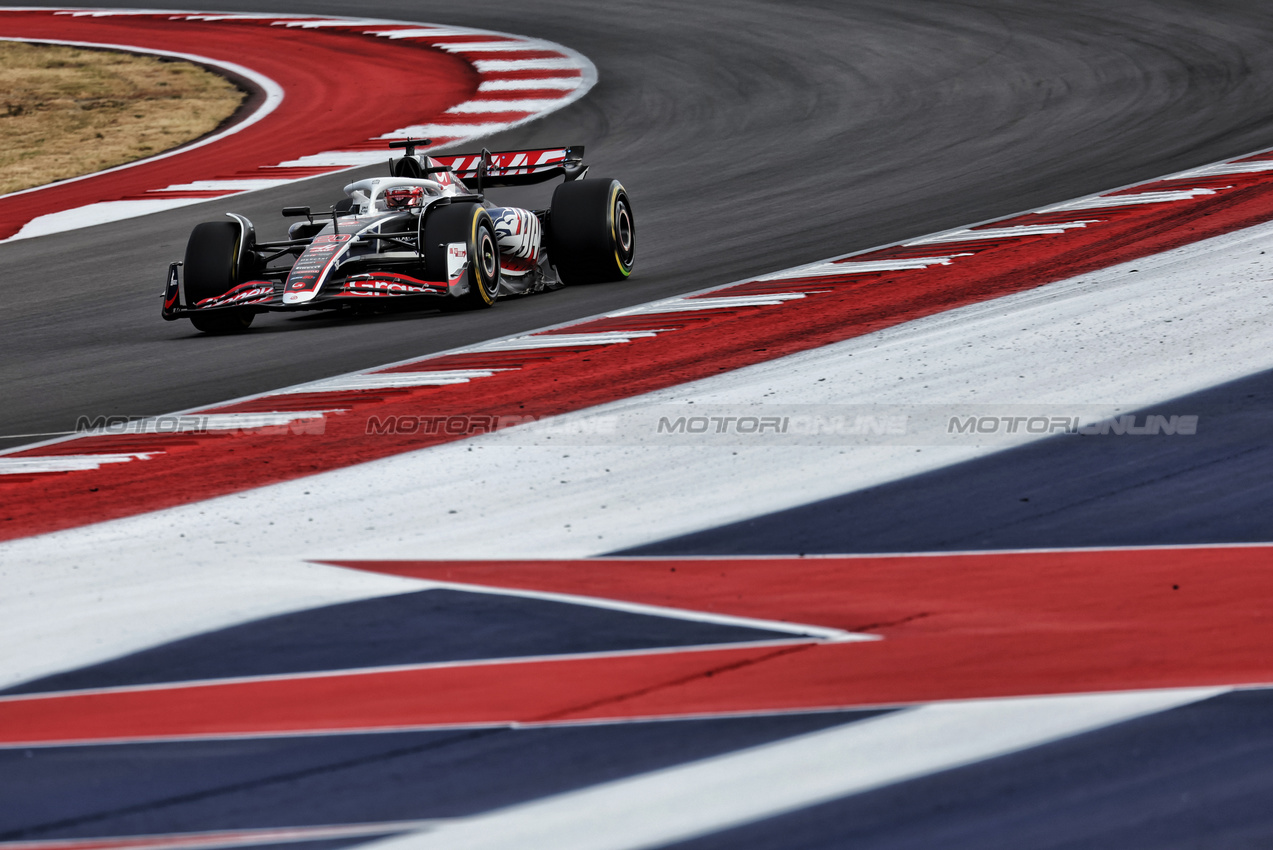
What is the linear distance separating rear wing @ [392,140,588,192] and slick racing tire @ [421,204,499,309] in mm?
981

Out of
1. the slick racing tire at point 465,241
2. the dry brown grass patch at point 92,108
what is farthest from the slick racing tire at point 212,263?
the dry brown grass patch at point 92,108

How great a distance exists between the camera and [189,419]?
7.05 metres

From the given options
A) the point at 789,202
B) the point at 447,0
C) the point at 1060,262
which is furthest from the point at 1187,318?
the point at 447,0

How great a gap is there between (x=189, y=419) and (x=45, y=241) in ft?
23.8

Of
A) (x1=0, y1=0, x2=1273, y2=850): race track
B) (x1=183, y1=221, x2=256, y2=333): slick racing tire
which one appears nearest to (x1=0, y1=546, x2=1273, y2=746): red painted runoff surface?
(x1=0, y1=0, x2=1273, y2=850): race track

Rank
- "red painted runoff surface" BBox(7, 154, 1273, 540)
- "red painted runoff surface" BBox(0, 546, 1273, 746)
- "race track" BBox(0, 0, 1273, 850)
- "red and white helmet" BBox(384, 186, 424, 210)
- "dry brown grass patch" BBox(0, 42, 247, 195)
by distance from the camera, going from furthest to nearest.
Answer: "dry brown grass patch" BBox(0, 42, 247, 195) → "red and white helmet" BBox(384, 186, 424, 210) → "red painted runoff surface" BBox(7, 154, 1273, 540) → "red painted runoff surface" BBox(0, 546, 1273, 746) → "race track" BBox(0, 0, 1273, 850)

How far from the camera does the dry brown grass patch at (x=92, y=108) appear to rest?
17.6m

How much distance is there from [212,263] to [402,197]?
3.97 ft

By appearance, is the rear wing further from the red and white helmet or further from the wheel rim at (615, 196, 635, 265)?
the red and white helmet

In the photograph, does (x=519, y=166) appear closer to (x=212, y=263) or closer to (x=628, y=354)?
(x=212, y=263)

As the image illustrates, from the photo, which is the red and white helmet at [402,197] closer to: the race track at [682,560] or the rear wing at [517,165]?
the rear wing at [517,165]

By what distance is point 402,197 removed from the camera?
32.2 feet

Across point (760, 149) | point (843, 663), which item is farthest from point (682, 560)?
point (760, 149)

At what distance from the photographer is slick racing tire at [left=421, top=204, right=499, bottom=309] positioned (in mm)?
9172
